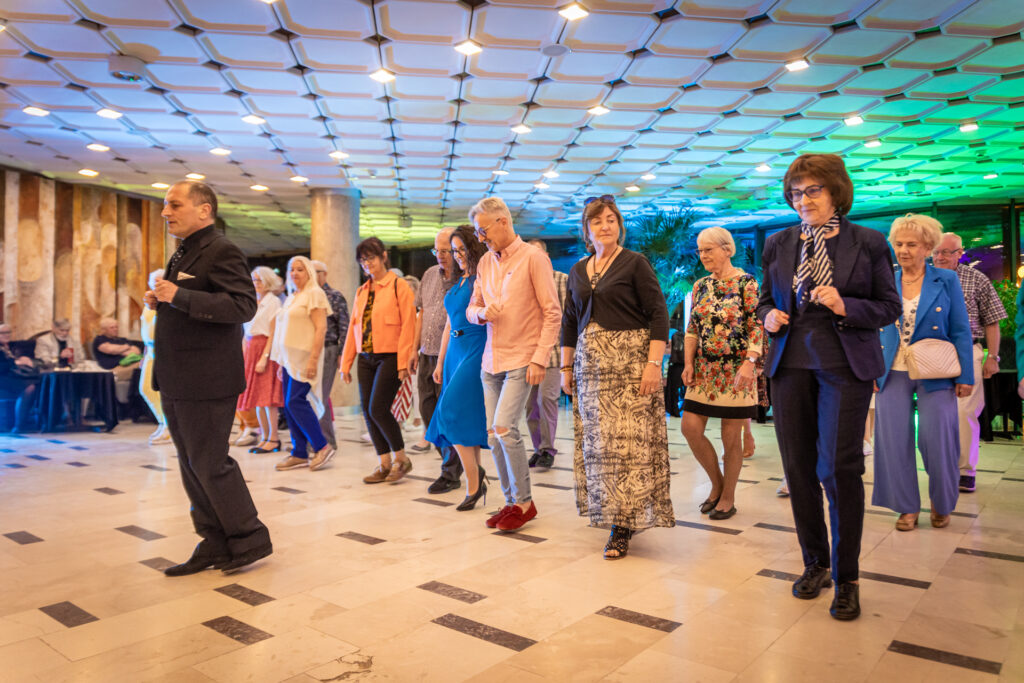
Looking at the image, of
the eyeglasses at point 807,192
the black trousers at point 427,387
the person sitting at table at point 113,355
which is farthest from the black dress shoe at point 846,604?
the person sitting at table at point 113,355

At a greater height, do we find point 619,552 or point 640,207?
point 640,207

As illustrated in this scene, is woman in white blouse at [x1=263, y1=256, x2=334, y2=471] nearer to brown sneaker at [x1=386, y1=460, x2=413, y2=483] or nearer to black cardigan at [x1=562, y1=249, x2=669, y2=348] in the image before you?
brown sneaker at [x1=386, y1=460, x2=413, y2=483]

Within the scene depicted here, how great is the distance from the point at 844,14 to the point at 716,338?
12.1 ft

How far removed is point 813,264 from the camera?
8.29 feet

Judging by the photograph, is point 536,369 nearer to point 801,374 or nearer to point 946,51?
point 801,374

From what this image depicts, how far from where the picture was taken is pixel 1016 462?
6.29 metres

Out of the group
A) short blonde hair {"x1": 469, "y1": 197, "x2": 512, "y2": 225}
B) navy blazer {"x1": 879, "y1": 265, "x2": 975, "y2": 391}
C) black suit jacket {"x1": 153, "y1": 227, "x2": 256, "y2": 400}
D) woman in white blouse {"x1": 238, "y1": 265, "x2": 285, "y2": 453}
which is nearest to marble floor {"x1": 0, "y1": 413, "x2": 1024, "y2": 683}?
black suit jacket {"x1": 153, "y1": 227, "x2": 256, "y2": 400}

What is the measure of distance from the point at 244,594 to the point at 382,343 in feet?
7.62

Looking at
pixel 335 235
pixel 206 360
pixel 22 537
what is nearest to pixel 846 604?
pixel 206 360

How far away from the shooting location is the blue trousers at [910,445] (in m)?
3.66

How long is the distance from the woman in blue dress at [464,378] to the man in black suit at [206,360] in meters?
1.20

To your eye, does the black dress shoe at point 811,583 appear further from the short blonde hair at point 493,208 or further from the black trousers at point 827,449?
the short blonde hair at point 493,208

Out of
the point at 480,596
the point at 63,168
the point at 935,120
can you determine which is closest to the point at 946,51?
the point at 935,120

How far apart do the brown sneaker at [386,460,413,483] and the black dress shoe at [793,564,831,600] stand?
3.02m
